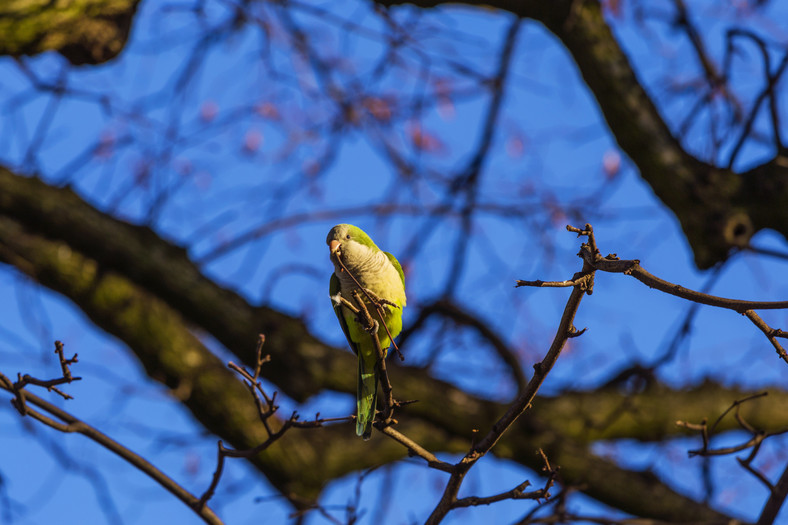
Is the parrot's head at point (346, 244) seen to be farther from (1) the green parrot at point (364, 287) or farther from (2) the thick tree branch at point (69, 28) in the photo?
(2) the thick tree branch at point (69, 28)

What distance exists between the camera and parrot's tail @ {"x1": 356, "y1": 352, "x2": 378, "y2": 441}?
231 centimetres

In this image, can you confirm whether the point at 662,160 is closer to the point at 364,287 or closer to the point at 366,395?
the point at 364,287

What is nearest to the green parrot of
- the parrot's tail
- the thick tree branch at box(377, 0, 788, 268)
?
the parrot's tail

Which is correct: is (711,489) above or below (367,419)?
above

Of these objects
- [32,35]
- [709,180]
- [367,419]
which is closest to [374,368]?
[367,419]

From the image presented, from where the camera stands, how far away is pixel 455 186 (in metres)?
5.12

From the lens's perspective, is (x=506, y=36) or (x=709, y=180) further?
(x=506, y=36)

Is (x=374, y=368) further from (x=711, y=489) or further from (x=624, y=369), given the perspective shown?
(x=624, y=369)

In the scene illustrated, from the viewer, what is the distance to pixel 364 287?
2.38m

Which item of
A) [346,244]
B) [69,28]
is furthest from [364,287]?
[69,28]

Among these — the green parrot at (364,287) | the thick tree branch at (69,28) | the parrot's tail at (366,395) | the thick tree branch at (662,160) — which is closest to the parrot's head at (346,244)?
the green parrot at (364,287)

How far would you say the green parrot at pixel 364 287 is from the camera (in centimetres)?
237

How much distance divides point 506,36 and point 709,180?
2217 mm

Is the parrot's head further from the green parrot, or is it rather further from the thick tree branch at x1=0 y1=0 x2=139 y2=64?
the thick tree branch at x1=0 y1=0 x2=139 y2=64
